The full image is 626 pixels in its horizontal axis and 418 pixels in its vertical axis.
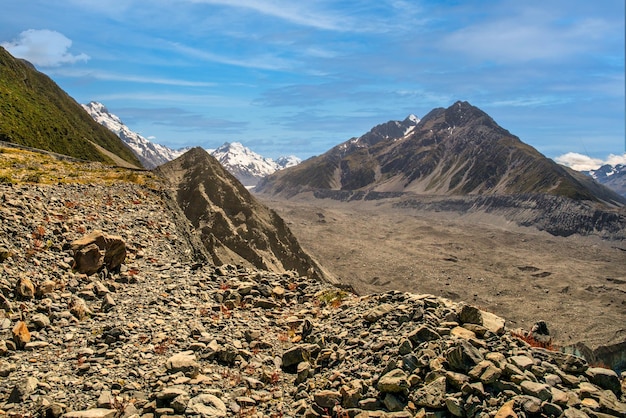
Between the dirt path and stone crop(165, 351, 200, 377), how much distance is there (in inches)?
2315

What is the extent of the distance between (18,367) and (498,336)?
1419 centimetres

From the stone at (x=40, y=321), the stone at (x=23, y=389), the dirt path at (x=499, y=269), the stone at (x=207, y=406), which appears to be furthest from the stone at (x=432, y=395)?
the dirt path at (x=499, y=269)

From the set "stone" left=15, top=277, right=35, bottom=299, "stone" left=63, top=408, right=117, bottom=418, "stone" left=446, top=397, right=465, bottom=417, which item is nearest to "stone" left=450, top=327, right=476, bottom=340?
"stone" left=446, top=397, right=465, bottom=417

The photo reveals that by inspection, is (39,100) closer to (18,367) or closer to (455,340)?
(18,367)

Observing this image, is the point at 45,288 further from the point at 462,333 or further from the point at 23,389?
the point at 462,333

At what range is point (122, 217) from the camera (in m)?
23.4

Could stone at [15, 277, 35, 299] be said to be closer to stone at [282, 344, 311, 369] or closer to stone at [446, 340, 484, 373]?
stone at [282, 344, 311, 369]

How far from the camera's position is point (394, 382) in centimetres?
1138

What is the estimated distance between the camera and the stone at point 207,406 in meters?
11.1

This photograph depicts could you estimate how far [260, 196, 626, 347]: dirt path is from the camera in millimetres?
69812

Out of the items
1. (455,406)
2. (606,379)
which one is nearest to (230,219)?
(455,406)

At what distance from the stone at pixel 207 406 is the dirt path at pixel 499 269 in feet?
194

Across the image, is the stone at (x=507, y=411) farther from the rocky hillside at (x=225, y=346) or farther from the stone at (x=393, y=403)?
the stone at (x=393, y=403)

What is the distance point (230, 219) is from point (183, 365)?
43516 millimetres
